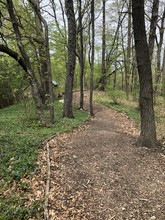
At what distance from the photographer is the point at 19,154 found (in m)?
4.88

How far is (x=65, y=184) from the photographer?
12.4 feet

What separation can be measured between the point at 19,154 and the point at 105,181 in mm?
2276

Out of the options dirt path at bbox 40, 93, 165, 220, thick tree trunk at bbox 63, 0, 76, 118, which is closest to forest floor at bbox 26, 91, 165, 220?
dirt path at bbox 40, 93, 165, 220

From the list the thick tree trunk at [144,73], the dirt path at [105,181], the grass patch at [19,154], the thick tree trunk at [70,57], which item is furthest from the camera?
the thick tree trunk at [70,57]

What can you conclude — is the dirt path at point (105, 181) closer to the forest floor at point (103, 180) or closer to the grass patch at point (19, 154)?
the forest floor at point (103, 180)

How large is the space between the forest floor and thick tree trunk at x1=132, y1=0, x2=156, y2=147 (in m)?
0.42

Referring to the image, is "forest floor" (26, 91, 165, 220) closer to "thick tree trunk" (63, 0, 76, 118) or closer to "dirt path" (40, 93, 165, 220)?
"dirt path" (40, 93, 165, 220)

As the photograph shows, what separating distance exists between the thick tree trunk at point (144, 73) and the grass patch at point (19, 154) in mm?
2803

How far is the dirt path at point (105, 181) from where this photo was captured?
3098 mm

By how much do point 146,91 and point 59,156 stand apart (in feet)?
9.10

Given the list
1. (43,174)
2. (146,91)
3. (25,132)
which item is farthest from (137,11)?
(25,132)

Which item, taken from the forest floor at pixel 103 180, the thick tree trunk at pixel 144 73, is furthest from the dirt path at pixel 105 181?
the thick tree trunk at pixel 144 73

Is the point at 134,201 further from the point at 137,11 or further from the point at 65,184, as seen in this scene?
the point at 137,11

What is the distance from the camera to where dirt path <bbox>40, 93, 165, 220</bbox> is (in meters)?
3.10
